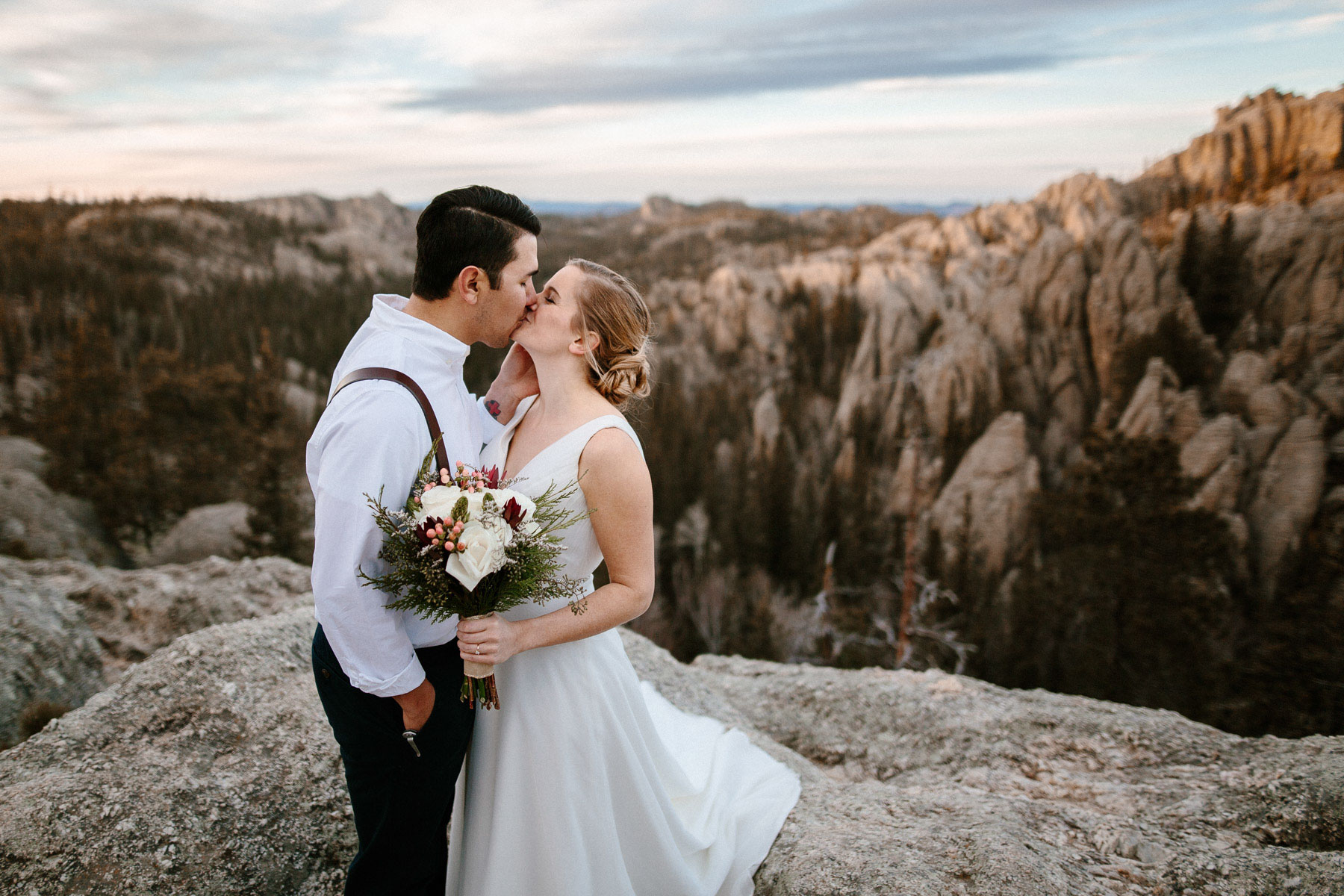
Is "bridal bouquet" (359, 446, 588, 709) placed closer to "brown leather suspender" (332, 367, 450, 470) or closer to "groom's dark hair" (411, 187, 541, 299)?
"brown leather suspender" (332, 367, 450, 470)

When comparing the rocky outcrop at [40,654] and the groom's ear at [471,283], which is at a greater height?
the groom's ear at [471,283]

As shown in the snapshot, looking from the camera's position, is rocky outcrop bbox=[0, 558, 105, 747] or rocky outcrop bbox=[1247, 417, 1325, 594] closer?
rocky outcrop bbox=[0, 558, 105, 747]

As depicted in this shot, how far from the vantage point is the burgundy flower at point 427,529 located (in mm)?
2482

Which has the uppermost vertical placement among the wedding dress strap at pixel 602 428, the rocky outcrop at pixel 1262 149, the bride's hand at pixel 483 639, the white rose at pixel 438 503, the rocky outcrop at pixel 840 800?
the rocky outcrop at pixel 1262 149

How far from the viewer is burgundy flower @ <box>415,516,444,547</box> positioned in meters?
2.48

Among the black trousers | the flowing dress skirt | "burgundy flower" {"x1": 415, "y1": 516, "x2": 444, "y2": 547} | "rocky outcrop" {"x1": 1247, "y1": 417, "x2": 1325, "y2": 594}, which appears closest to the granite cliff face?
"rocky outcrop" {"x1": 1247, "y1": 417, "x2": 1325, "y2": 594}

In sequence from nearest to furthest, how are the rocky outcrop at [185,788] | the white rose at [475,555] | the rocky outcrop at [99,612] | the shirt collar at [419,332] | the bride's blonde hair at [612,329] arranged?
1. the white rose at [475,555]
2. the shirt collar at [419,332]
3. the bride's blonde hair at [612,329]
4. the rocky outcrop at [185,788]
5. the rocky outcrop at [99,612]

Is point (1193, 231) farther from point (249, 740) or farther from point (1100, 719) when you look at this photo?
point (249, 740)

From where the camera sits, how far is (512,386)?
3.76 metres

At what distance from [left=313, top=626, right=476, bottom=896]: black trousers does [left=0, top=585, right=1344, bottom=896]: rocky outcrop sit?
2.19ft

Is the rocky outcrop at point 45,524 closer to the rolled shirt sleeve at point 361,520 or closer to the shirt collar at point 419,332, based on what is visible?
the shirt collar at point 419,332

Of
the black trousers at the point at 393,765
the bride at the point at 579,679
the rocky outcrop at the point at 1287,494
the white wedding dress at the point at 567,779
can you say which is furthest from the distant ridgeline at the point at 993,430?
the black trousers at the point at 393,765

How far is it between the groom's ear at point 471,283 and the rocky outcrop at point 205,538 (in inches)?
850

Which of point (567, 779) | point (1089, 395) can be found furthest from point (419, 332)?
point (1089, 395)
